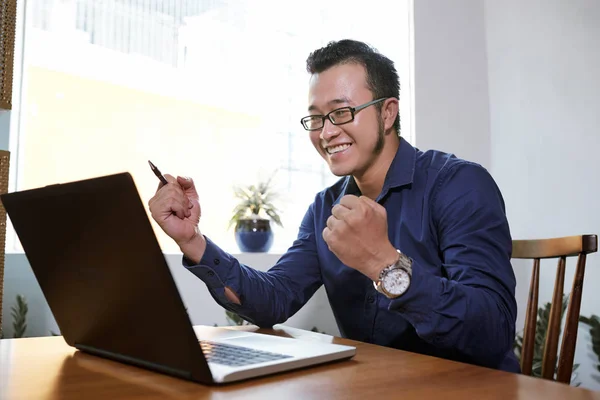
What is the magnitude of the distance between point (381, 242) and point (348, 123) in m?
0.57

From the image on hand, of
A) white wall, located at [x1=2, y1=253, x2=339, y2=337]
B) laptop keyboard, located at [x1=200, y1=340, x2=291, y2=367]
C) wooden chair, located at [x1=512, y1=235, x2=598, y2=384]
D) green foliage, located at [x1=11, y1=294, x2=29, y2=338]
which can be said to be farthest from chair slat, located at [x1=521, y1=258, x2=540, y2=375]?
green foliage, located at [x1=11, y1=294, x2=29, y2=338]

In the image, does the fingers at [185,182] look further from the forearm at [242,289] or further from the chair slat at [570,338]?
the chair slat at [570,338]

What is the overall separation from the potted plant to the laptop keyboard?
63.5 inches

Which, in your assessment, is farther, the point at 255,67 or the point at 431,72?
the point at 431,72

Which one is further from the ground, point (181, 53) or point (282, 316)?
point (181, 53)

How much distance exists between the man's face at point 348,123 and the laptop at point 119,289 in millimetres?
640

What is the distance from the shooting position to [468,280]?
1.01 m

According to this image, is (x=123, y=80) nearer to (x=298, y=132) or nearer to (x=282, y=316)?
(x=298, y=132)

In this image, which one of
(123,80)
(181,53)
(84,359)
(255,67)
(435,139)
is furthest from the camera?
(435,139)

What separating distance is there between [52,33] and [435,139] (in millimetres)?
1964

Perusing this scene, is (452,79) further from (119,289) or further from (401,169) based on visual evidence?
(119,289)

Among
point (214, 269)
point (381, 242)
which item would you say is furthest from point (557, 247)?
point (214, 269)

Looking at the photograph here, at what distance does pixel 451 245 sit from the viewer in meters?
1.10

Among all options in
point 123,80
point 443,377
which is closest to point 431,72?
point 123,80
